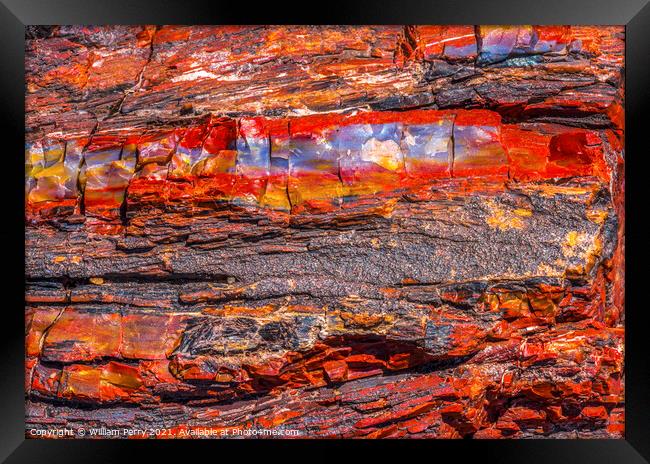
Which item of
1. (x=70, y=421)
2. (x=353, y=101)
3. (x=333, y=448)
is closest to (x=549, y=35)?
(x=353, y=101)

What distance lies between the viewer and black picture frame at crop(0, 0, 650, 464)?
296 centimetres

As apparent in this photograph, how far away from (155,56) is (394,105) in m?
1.69

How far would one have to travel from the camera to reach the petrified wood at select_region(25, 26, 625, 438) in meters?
3.07

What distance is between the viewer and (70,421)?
3180 millimetres

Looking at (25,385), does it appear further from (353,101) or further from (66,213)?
(353,101)

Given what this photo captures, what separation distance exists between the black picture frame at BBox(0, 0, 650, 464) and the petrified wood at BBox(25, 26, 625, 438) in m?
0.09

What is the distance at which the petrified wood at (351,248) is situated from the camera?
10.1ft

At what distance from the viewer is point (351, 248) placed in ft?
10.2
